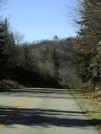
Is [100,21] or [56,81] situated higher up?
[100,21]

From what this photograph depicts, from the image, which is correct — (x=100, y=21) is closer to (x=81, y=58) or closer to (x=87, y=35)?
(x=87, y=35)

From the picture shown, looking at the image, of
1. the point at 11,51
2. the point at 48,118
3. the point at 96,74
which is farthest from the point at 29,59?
the point at 48,118

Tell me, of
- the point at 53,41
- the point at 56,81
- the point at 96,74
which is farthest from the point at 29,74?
the point at 53,41

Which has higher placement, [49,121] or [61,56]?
[61,56]

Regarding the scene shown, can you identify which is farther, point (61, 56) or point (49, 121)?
point (61, 56)

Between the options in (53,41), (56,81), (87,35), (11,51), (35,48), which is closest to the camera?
(87,35)

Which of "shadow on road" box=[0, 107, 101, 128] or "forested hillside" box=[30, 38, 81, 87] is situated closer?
"shadow on road" box=[0, 107, 101, 128]

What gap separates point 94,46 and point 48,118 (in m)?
12.4

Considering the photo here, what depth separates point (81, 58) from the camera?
51562mm

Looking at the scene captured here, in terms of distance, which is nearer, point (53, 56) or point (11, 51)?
point (11, 51)

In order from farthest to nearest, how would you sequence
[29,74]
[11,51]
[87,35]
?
[29,74]
[11,51]
[87,35]

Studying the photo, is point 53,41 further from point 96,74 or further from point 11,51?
point 96,74

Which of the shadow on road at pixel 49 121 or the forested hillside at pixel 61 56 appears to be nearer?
Result: the shadow on road at pixel 49 121

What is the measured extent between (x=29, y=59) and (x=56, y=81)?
13255mm
